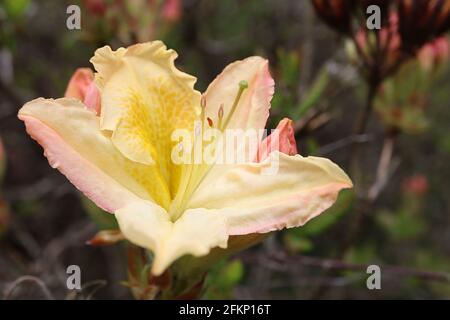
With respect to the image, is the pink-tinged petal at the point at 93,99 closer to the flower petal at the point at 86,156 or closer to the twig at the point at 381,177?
the flower petal at the point at 86,156

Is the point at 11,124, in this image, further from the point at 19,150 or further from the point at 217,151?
the point at 217,151

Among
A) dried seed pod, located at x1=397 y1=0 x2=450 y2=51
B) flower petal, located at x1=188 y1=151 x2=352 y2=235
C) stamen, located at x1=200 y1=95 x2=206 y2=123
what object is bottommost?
flower petal, located at x1=188 y1=151 x2=352 y2=235

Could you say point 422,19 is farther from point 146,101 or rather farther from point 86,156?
point 86,156

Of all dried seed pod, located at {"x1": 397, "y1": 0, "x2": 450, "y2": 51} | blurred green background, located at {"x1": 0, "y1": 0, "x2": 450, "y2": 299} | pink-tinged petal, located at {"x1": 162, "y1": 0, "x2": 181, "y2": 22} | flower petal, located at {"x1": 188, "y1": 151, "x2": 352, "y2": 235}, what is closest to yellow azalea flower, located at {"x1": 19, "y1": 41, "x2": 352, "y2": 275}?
flower petal, located at {"x1": 188, "y1": 151, "x2": 352, "y2": 235}

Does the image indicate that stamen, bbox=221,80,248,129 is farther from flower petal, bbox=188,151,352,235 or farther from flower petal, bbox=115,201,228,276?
flower petal, bbox=115,201,228,276

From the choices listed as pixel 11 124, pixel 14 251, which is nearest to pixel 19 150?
pixel 11 124

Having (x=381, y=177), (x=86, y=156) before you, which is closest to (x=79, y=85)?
(x=86, y=156)
